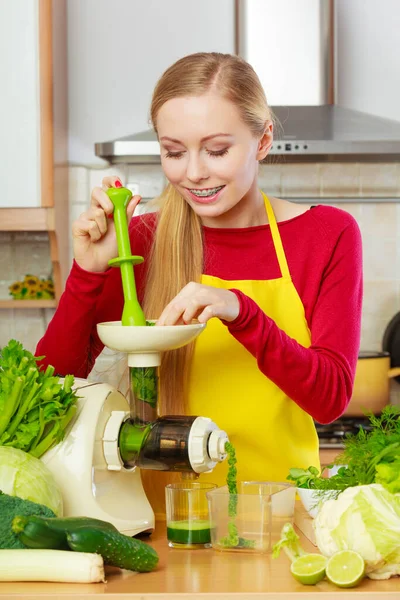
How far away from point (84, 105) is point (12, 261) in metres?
0.64

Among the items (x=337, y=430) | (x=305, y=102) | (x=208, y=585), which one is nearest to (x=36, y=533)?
(x=208, y=585)

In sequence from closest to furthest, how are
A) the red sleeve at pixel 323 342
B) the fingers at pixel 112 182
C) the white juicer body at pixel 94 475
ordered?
the white juicer body at pixel 94 475
the red sleeve at pixel 323 342
the fingers at pixel 112 182

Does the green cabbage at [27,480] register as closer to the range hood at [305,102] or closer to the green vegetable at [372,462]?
the green vegetable at [372,462]

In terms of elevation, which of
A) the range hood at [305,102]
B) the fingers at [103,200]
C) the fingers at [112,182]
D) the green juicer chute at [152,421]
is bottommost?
the green juicer chute at [152,421]

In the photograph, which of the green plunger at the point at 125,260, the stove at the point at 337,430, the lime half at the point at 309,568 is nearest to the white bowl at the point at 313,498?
the lime half at the point at 309,568

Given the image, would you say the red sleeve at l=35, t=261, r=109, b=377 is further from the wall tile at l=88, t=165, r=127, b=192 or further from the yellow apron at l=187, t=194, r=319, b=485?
the wall tile at l=88, t=165, r=127, b=192

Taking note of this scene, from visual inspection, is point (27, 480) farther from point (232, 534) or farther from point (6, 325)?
point (6, 325)

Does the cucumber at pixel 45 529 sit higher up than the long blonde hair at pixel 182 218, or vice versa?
the long blonde hair at pixel 182 218

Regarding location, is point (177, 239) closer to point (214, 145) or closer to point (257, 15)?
point (214, 145)

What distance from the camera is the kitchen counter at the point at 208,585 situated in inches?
38.5

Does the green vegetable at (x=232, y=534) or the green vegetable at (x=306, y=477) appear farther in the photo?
the green vegetable at (x=306, y=477)

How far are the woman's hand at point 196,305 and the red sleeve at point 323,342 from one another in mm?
47

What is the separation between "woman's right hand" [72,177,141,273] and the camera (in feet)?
4.98

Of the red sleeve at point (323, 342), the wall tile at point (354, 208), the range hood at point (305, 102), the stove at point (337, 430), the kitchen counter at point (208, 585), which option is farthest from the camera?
the wall tile at point (354, 208)
